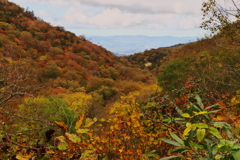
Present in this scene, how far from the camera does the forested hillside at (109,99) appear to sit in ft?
4.94

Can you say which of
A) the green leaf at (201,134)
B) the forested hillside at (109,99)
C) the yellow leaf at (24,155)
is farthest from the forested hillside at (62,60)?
the green leaf at (201,134)

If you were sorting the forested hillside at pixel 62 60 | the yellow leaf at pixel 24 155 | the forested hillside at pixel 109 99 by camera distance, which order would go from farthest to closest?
1. the forested hillside at pixel 62 60
2. the forested hillside at pixel 109 99
3. the yellow leaf at pixel 24 155

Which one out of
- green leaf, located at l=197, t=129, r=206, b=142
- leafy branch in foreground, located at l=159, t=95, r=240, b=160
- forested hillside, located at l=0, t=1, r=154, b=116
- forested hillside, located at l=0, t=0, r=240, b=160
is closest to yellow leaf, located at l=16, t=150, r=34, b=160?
forested hillside, located at l=0, t=0, r=240, b=160

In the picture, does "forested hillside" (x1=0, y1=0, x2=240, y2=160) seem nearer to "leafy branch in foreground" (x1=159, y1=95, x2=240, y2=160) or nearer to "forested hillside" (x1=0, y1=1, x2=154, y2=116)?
"leafy branch in foreground" (x1=159, y1=95, x2=240, y2=160)

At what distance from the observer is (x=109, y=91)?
3509cm

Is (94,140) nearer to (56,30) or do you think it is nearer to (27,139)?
(27,139)

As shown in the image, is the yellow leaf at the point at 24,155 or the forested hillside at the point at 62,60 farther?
the forested hillside at the point at 62,60

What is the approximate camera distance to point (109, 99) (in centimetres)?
3500

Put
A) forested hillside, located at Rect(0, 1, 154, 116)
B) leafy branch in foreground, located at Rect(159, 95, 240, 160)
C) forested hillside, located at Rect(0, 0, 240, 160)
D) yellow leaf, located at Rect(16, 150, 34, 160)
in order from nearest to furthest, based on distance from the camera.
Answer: leafy branch in foreground, located at Rect(159, 95, 240, 160) < yellow leaf, located at Rect(16, 150, 34, 160) < forested hillside, located at Rect(0, 0, 240, 160) < forested hillside, located at Rect(0, 1, 154, 116)

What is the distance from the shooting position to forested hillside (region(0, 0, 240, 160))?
1506 mm

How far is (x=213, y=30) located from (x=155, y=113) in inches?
247

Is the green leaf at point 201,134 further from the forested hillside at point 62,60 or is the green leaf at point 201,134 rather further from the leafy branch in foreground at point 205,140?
the forested hillside at point 62,60

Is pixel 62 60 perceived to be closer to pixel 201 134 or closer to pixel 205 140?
pixel 205 140

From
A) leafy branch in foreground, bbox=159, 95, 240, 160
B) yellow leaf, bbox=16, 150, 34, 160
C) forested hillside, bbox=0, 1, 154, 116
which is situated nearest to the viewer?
leafy branch in foreground, bbox=159, 95, 240, 160
